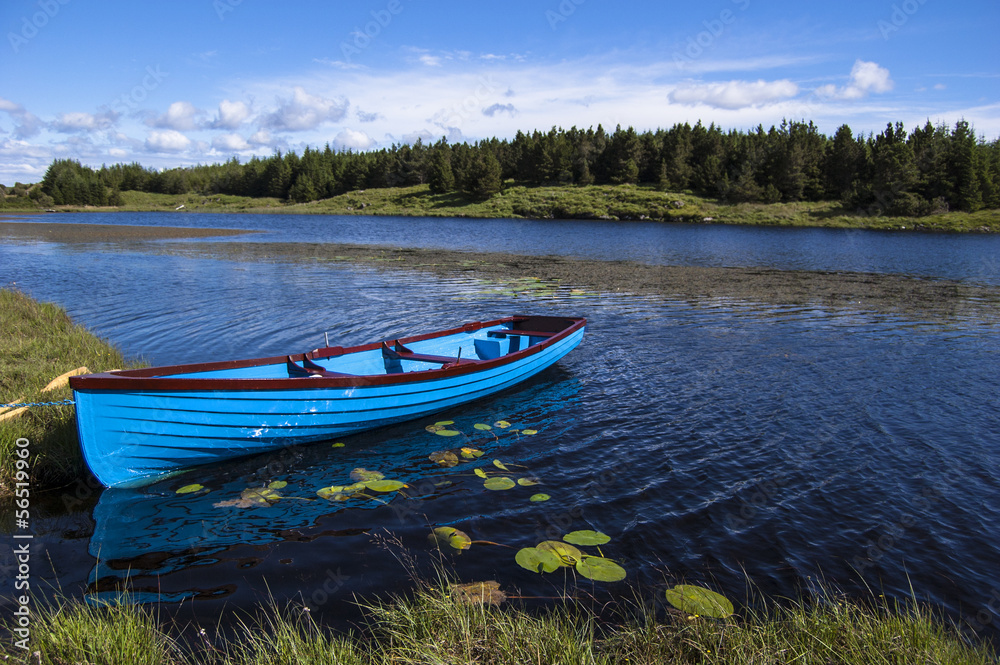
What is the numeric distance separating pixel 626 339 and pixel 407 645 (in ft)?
42.5

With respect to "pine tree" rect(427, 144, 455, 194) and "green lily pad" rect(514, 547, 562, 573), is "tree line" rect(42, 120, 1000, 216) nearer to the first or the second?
"pine tree" rect(427, 144, 455, 194)

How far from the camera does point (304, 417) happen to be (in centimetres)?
854

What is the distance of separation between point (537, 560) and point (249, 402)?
4397 millimetres

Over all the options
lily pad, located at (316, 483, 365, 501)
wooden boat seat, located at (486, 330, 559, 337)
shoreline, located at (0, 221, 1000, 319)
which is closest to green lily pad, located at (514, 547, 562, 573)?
lily pad, located at (316, 483, 365, 501)

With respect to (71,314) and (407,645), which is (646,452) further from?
(71,314)

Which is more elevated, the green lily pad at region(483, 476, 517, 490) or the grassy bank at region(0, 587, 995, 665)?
the grassy bank at region(0, 587, 995, 665)

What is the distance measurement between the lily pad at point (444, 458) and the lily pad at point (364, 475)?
91cm

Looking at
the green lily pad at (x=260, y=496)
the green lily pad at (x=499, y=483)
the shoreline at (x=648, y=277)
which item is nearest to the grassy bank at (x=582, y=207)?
the shoreline at (x=648, y=277)

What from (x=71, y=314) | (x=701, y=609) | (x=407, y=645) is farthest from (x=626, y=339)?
(x=71, y=314)

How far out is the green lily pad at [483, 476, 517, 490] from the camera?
798 centimetres

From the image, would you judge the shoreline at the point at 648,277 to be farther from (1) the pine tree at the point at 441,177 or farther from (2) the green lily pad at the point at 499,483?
(1) the pine tree at the point at 441,177

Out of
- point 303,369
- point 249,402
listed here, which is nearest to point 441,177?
point 303,369

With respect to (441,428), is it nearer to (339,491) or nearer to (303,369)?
(303,369)

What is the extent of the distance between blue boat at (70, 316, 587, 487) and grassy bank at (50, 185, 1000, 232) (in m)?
73.6
